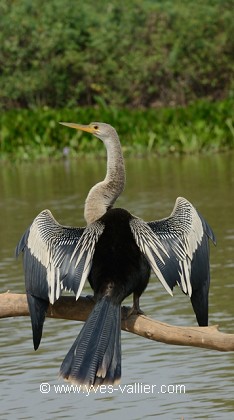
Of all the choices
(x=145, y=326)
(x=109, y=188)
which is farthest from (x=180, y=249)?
(x=109, y=188)

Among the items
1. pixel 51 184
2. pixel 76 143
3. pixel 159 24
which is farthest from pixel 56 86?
pixel 51 184

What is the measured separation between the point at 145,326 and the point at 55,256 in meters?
0.59

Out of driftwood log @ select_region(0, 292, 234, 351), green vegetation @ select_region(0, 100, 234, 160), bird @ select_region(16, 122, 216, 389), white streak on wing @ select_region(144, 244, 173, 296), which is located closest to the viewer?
driftwood log @ select_region(0, 292, 234, 351)

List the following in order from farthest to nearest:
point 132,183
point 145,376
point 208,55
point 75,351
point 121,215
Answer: point 208,55 < point 132,183 < point 145,376 < point 121,215 < point 75,351

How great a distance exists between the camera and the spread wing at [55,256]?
5.83 meters

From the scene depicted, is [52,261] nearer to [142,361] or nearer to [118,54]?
[142,361]

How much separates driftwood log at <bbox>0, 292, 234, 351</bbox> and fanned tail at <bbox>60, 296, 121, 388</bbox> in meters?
0.12

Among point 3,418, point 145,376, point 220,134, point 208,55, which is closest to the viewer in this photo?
point 3,418

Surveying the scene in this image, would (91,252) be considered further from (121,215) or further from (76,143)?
(76,143)

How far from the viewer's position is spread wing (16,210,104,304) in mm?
5832

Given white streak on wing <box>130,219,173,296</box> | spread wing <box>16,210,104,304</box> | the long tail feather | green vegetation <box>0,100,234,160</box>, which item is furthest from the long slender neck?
green vegetation <box>0,100,234,160</box>

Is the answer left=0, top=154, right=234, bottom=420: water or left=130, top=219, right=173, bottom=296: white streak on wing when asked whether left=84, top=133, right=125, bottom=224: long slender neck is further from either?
left=0, top=154, right=234, bottom=420: water

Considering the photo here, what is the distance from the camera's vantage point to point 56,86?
94.1 ft

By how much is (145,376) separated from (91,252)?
63.6 inches
